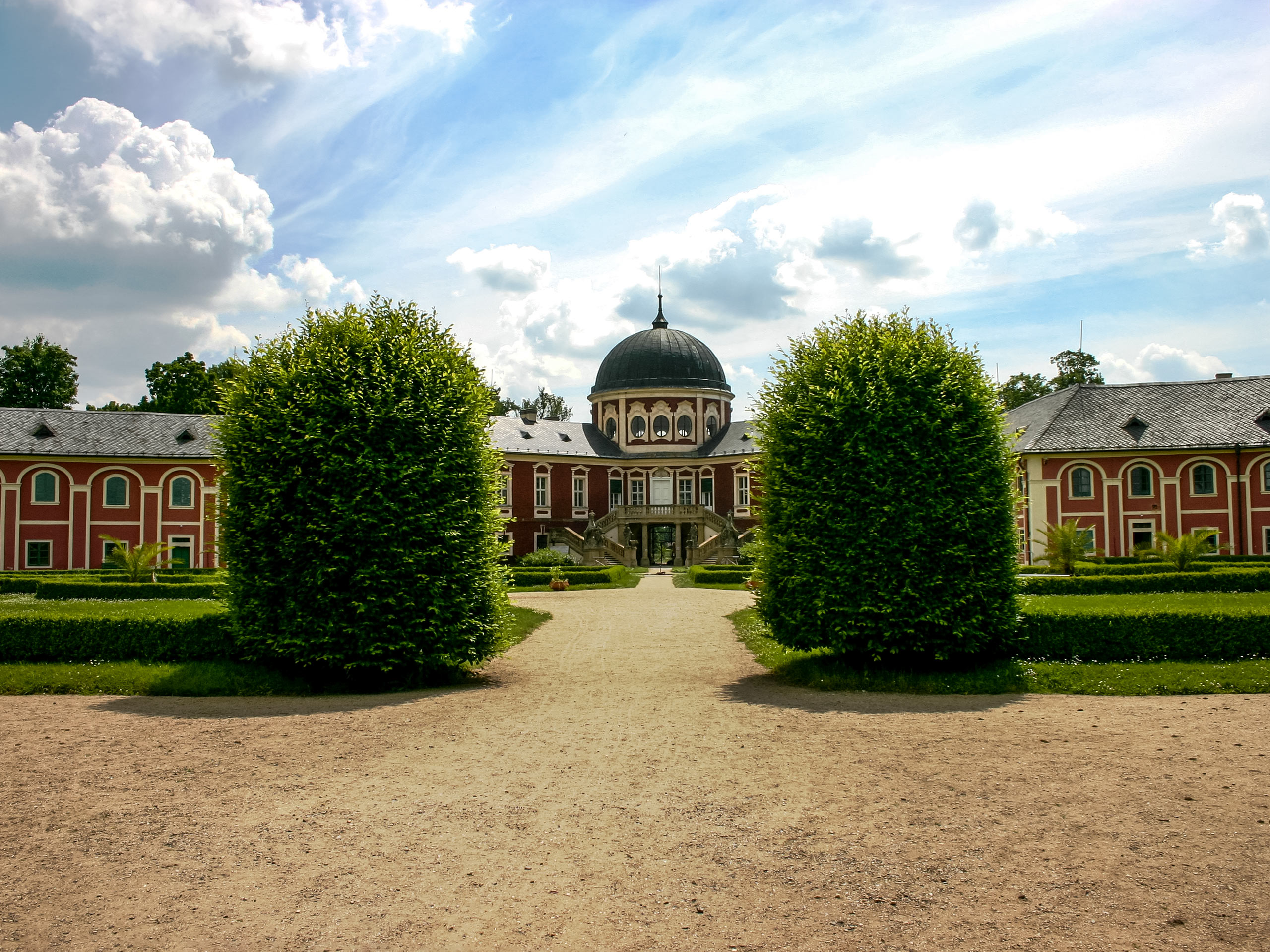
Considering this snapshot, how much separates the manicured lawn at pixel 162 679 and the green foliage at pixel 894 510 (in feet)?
15.7

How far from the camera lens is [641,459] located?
172 ft

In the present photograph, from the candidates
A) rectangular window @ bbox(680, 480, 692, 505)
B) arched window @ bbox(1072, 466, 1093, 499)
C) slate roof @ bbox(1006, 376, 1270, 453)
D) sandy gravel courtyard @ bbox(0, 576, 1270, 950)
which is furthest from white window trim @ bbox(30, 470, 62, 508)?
arched window @ bbox(1072, 466, 1093, 499)

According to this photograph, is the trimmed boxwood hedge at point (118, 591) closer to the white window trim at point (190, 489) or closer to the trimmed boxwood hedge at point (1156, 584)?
the white window trim at point (190, 489)

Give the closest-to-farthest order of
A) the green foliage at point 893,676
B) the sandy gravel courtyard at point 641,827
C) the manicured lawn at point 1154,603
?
the sandy gravel courtyard at point 641,827 → the green foliage at point 893,676 → the manicured lawn at point 1154,603

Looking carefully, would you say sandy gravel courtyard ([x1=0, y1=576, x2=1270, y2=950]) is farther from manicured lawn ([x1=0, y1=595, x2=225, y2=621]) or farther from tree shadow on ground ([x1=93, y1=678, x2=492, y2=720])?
manicured lawn ([x1=0, y1=595, x2=225, y2=621])

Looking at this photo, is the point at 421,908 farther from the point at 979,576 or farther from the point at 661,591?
the point at 661,591

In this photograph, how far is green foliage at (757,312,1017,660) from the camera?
1251 centimetres

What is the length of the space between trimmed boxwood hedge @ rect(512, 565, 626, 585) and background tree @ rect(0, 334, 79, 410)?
134ft

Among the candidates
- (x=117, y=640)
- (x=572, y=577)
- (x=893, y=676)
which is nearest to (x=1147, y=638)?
(x=893, y=676)

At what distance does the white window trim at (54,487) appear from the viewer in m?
38.2

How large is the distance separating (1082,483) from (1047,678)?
92.5 ft

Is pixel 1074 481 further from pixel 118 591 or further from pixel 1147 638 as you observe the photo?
pixel 118 591

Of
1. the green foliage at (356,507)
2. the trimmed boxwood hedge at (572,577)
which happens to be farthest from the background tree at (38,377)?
the green foliage at (356,507)

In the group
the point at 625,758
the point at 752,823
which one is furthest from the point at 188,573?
the point at 752,823
